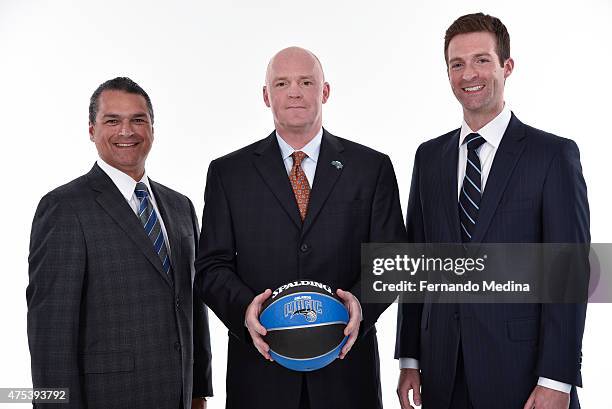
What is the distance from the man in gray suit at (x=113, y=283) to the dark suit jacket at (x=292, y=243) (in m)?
0.27

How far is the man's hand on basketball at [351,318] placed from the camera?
8.42 feet

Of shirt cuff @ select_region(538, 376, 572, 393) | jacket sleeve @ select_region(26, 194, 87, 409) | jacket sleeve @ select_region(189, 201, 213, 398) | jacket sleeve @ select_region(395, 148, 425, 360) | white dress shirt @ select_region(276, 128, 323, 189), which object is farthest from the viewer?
jacket sleeve @ select_region(189, 201, 213, 398)

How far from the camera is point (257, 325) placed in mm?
2531

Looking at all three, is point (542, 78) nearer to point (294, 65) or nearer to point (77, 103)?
point (294, 65)

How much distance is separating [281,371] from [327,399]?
0.22 meters

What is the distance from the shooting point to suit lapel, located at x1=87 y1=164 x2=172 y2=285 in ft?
9.75

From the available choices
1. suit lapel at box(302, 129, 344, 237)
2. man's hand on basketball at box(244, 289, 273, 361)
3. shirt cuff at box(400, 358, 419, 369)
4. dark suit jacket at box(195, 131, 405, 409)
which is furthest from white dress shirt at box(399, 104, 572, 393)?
man's hand on basketball at box(244, 289, 273, 361)

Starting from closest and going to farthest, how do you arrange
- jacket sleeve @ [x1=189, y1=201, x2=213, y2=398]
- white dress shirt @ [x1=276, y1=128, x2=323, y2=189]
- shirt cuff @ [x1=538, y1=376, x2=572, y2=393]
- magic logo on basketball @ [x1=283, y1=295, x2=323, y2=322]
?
magic logo on basketball @ [x1=283, y1=295, x2=323, y2=322]
shirt cuff @ [x1=538, y1=376, x2=572, y2=393]
white dress shirt @ [x1=276, y1=128, x2=323, y2=189]
jacket sleeve @ [x1=189, y1=201, x2=213, y2=398]

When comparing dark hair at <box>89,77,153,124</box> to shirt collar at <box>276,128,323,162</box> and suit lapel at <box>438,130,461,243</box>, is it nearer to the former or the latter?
shirt collar at <box>276,128,323,162</box>

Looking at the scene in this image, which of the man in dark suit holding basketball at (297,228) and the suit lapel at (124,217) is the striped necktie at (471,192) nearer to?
the man in dark suit holding basketball at (297,228)

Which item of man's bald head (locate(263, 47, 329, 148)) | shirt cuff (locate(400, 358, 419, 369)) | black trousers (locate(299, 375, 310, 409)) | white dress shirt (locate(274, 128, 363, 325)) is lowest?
black trousers (locate(299, 375, 310, 409))

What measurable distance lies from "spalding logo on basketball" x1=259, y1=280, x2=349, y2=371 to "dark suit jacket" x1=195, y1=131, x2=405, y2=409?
255mm

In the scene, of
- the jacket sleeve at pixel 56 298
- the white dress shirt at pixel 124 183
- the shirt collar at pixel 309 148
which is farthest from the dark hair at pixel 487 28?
the jacket sleeve at pixel 56 298

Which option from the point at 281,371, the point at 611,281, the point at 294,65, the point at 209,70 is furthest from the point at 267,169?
the point at 209,70
